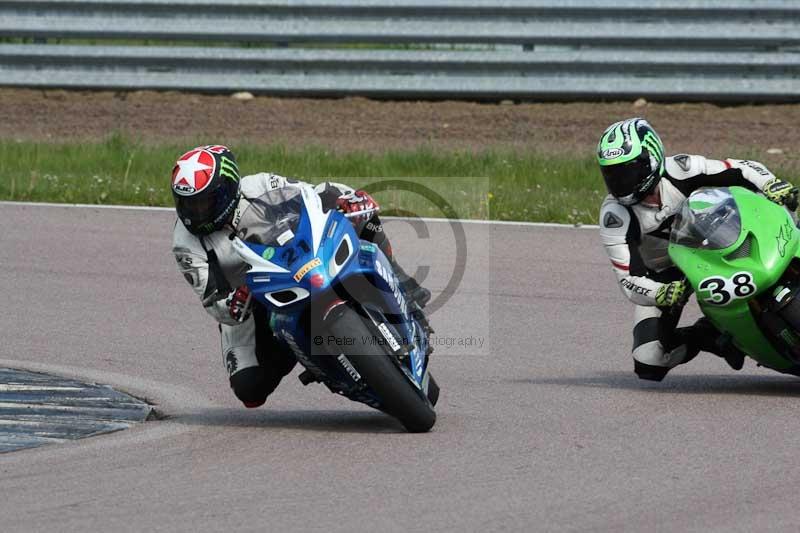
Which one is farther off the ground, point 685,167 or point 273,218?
point 273,218

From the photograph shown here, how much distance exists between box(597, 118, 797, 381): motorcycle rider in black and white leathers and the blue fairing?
62.3 inches

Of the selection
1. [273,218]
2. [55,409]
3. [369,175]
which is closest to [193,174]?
[273,218]

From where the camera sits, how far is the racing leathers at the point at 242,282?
6.76 metres

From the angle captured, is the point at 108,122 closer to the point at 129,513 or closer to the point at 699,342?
the point at 699,342

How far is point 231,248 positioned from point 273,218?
2.65ft

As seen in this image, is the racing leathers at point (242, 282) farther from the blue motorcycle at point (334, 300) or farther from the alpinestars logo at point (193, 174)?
the blue motorcycle at point (334, 300)

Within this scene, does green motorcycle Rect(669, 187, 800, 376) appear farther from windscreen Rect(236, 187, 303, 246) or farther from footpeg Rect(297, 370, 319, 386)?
windscreen Rect(236, 187, 303, 246)

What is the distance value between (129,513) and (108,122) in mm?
12660

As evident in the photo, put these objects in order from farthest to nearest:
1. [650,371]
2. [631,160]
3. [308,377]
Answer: [650,371] < [631,160] < [308,377]

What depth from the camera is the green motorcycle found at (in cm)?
688

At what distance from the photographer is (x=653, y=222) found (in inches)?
305

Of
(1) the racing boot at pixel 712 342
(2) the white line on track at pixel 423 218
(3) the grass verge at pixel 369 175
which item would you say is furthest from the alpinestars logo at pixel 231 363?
(3) the grass verge at pixel 369 175

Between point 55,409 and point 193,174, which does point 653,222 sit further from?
point 55,409

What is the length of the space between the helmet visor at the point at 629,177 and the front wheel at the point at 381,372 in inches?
71.4
